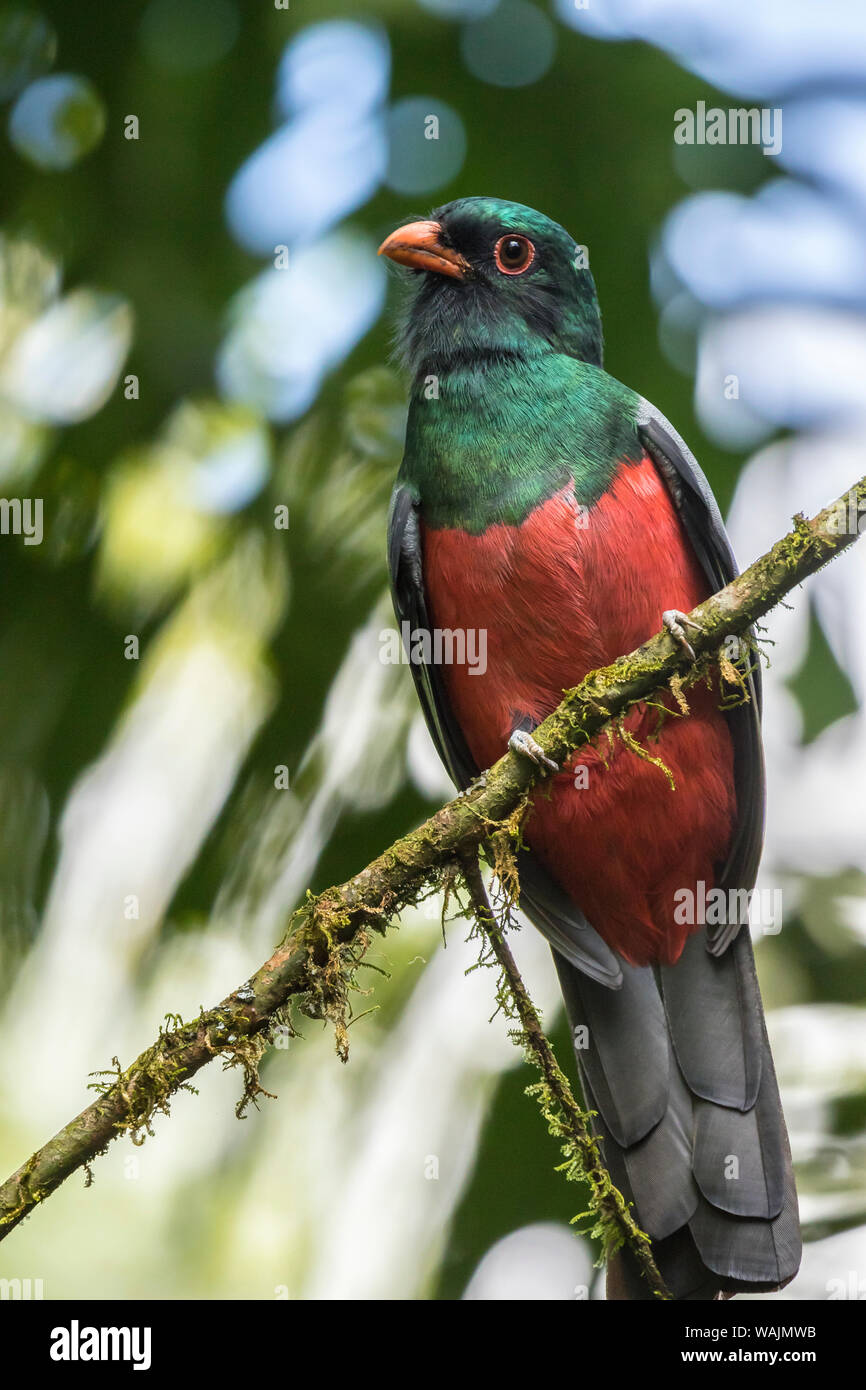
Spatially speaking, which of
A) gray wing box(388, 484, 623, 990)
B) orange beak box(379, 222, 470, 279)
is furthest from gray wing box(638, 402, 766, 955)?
orange beak box(379, 222, 470, 279)

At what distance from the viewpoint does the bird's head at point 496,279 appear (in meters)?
4.07

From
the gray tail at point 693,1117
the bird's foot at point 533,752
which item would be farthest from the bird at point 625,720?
the bird's foot at point 533,752

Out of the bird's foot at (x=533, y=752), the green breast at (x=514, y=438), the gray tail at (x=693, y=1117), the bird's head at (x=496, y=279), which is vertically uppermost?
the bird's head at (x=496, y=279)

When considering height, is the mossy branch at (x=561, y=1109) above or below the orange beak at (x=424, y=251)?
below

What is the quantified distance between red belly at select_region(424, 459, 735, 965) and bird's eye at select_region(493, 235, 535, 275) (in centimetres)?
80

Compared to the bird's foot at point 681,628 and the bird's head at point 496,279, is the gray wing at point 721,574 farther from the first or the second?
the bird's foot at point 681,628

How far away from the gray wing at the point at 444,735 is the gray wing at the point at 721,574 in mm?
371

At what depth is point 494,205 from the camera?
161 inches

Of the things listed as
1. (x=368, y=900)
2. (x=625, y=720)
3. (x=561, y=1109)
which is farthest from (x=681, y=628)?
(x=561, y=1109)

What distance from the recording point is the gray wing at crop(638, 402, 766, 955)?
3.84 meters

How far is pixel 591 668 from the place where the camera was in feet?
12.2

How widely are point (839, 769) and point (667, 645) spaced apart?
1.44 m

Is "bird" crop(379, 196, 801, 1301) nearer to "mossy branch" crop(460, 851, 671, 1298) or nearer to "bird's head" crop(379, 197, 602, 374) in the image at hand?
"bird's head" crop(379, 197, 602, 374)

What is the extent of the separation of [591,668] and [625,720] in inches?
9.4
